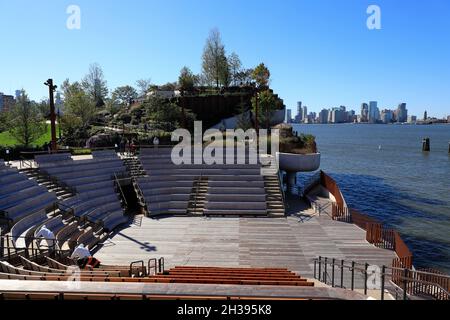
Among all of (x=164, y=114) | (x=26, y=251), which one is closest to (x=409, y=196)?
(x=164, y=114)

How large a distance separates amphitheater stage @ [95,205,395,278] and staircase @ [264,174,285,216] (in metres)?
1.14

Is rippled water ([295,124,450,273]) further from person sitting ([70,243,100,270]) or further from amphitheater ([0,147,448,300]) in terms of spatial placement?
person sitting ([70,243,100,270])

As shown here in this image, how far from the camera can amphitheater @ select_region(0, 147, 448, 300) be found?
344 inches

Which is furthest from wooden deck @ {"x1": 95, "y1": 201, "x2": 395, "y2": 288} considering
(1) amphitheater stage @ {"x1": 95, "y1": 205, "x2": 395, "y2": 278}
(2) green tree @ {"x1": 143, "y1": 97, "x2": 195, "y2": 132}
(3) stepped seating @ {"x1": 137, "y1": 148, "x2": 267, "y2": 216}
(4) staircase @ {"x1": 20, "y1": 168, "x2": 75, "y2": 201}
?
(2) green tree @ {"x1": 143, "y1": 97, "x2": 195, "y2": 132}

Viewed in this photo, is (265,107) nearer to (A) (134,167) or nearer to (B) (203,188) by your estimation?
(B) (203,188)

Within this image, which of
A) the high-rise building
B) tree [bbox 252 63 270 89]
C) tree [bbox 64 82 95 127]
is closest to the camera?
the high-rise building

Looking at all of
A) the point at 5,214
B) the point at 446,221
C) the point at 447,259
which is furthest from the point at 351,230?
the point at 5,214

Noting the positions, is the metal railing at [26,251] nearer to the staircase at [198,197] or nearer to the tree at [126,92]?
the staircase at [198,197]

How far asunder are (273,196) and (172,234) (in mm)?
8342

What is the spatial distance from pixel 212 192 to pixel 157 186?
4.10 metres

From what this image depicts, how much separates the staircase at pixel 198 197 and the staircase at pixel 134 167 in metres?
4.21

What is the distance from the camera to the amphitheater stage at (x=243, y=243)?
1667cm

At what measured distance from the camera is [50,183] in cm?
2277

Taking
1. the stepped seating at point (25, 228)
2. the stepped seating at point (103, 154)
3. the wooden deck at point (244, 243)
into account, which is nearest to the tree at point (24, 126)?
the stepped seating at point (103, 154)
